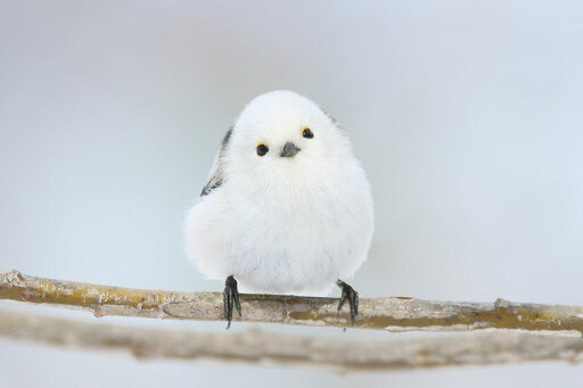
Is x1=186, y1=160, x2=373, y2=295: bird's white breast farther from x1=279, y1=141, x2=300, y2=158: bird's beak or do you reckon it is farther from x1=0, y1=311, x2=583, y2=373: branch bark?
x1=0, y1=311, x2=583, y2=373: branch bark

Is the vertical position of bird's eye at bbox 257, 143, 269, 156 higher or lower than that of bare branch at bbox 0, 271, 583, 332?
higher

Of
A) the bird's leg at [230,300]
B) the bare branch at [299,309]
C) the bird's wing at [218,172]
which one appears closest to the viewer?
the bare branch at [299,309]

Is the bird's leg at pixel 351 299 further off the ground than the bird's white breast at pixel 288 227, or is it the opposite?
the bird's white breast at pixel 288 227

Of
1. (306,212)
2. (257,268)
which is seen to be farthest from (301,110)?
(257,268)

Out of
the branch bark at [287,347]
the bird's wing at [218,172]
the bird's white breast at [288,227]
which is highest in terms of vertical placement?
the bird's wing at [218,172]

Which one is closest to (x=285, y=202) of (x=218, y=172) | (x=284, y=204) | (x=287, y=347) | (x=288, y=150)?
(x=284, y=204)

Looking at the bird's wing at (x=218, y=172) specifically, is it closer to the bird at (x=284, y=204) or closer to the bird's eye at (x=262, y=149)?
the bird at (x=284, y=204)

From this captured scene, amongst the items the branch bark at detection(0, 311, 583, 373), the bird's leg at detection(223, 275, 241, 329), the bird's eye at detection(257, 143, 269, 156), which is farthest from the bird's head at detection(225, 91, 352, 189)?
the branch bark at detection(0, 311, 583, 373)

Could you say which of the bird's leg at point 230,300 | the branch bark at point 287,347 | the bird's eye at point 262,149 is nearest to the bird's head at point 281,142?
the bird's eye at point 262,149
